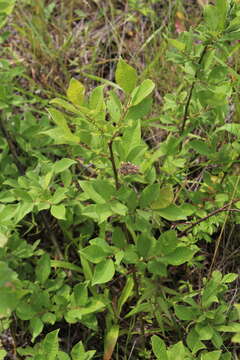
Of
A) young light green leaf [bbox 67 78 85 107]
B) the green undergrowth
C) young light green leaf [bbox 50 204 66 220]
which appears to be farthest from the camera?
young light green leaf [bbox 50 204 66 220]

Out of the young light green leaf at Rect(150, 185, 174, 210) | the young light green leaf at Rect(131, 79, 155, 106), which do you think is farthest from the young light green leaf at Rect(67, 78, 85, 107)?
the young light green leaf at Rect(150, 185, 174, 210)

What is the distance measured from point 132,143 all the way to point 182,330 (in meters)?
0.87

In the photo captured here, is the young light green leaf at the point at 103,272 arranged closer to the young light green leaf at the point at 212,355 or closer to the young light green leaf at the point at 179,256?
the young light green leaf at the point at 179,256

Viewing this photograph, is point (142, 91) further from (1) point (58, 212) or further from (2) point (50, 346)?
(2) point (50, 346)

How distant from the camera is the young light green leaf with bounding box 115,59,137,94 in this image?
1.06 meters

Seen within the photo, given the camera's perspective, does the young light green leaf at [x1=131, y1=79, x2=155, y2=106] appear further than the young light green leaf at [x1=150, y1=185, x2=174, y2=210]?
No

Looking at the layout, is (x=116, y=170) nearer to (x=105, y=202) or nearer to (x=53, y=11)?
(x=105, y=202)

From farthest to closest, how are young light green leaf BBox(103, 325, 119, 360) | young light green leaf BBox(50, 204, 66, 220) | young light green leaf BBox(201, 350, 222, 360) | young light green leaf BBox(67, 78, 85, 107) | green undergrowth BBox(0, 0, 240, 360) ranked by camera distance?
young light green leaf BBox(103, 325, 119, 360), young light green leaf BBox(50, 204, 66, 220), young light green leaf BBox(201, 350, 222, 360), green undergrowth BBox(0, 0, 240, 360), young light green leaf BBox(67, 78, 85, 107)

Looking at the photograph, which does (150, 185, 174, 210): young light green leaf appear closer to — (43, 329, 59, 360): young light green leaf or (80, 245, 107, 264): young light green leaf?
(80, 245, 107, 264): young light green leaf

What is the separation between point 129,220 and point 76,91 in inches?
18.2

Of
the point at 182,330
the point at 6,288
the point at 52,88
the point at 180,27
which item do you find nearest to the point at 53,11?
the point at 52,88

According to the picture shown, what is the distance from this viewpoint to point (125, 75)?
3.53 ft

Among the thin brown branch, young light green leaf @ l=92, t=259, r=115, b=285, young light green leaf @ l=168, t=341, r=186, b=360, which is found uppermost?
young light green leaf @ l=92, t=259, r=115, b=285

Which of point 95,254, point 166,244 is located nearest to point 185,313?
point 166,244
